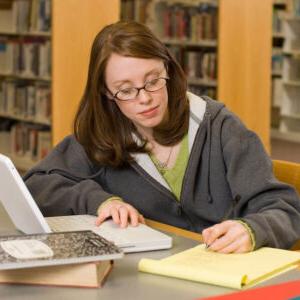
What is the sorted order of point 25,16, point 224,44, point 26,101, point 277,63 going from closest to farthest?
A: point 224,44, point 25,16, point 26,101, point 277,63

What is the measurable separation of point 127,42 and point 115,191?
0.43 m

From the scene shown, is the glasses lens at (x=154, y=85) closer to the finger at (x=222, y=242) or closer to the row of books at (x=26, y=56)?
the finger at (x=222, y=242)

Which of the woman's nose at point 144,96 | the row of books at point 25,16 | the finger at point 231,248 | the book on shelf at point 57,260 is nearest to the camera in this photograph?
the book on shelf at point 57,260

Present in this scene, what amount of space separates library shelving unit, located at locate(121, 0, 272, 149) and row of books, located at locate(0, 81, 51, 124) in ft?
2.95

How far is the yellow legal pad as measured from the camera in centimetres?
129

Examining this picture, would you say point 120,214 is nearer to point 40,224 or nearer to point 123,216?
point 123,216

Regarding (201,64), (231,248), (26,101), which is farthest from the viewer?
(201,64)

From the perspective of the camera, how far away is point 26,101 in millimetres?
5441

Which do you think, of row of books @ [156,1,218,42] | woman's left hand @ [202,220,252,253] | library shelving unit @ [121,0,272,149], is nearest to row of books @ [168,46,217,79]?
library shelving unit @ [121,0,272,149]

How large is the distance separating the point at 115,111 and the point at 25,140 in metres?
3.61

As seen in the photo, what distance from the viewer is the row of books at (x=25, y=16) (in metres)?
5.01

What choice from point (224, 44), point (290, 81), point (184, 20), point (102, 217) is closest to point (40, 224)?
point (102, 217)

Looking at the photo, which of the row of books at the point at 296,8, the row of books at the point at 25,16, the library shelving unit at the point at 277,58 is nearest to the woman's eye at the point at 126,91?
the row of books at the point at 25,16

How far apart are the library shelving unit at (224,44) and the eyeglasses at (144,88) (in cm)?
337
